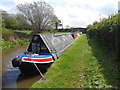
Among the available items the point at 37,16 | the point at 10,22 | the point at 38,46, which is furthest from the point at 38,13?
the point at 38,46

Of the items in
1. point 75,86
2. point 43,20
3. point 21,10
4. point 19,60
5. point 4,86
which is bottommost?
point 4,86

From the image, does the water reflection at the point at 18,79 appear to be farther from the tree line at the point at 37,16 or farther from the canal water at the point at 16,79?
the tree line at the point at 37,16

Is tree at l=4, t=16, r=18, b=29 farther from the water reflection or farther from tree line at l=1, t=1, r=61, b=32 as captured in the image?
the water reflection

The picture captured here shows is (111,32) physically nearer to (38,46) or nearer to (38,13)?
(38,46)

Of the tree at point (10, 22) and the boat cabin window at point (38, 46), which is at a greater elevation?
the tree at point (10, 22)

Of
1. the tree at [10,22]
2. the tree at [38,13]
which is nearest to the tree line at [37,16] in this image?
the tree at [38,13]

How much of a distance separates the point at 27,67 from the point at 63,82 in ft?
9.15

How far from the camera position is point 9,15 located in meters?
46.5

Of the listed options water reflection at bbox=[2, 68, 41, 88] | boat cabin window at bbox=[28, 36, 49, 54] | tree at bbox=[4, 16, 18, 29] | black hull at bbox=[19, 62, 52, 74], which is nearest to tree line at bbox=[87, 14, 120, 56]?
black hull at bbox=[19, 62, 52, 74]

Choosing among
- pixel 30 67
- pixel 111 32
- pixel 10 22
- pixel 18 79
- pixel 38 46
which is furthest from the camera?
pixel 10 22

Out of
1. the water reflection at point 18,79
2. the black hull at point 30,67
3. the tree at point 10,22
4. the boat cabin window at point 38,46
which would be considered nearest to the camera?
the water reflection at point 18,79

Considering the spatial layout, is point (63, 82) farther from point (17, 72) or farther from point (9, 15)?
point (9, 15)

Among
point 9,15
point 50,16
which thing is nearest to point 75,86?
point 50,16

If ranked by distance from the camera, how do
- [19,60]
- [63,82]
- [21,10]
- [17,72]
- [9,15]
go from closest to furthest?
1. [63,82]
2. [19,60]
3. [17,72]
4. [21,10]
5. [9,15]
